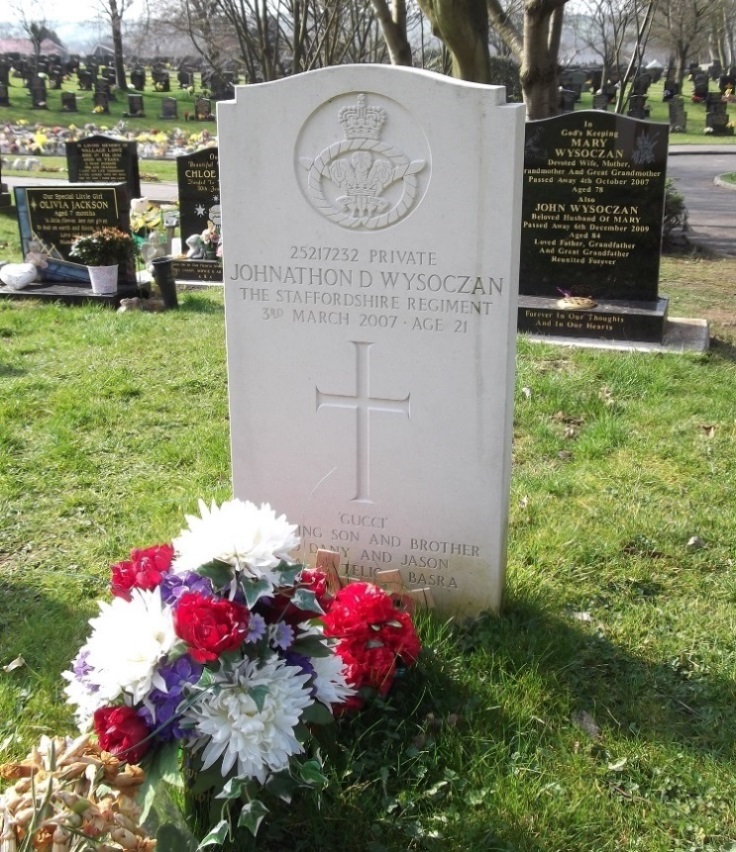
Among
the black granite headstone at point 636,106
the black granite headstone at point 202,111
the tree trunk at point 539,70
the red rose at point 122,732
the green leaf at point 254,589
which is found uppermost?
the black granite headstone at point 202,111

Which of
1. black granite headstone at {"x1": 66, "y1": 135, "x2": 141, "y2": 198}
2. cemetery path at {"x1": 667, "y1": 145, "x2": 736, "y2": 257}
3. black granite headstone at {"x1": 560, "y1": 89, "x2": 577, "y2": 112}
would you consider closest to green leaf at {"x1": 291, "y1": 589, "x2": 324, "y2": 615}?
black granite headstone at {"x1": 66, "y1": 135, "x2": 141, "y2": 198}

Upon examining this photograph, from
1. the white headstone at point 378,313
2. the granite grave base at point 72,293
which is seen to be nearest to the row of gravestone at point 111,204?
the granite grave base at point 72,293

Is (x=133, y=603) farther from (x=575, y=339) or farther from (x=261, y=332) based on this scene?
(x=575, y=339)

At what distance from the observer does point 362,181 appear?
10.2ft

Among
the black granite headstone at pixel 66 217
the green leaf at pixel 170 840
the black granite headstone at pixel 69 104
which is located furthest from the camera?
the black granite headstone at pixel 69 104

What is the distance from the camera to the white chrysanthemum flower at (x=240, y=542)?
2303 mm

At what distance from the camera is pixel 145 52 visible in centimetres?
8869

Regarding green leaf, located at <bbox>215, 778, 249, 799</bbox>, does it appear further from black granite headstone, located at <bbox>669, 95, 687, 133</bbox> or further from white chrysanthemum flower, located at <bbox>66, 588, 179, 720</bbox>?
black granite headstone, located at <bbox>669, 95, 687, 133</bbox>

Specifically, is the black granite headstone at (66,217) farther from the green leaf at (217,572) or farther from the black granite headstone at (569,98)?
the black granite headstone at (569,98)

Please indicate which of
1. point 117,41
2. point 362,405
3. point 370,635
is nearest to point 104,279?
point 362,405

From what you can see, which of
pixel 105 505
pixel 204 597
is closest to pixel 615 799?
pixel 204 597

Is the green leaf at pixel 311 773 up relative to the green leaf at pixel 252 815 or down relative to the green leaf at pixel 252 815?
down

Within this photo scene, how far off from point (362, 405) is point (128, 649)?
1.46 m

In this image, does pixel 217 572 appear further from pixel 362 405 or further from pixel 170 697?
pixel 362 405
